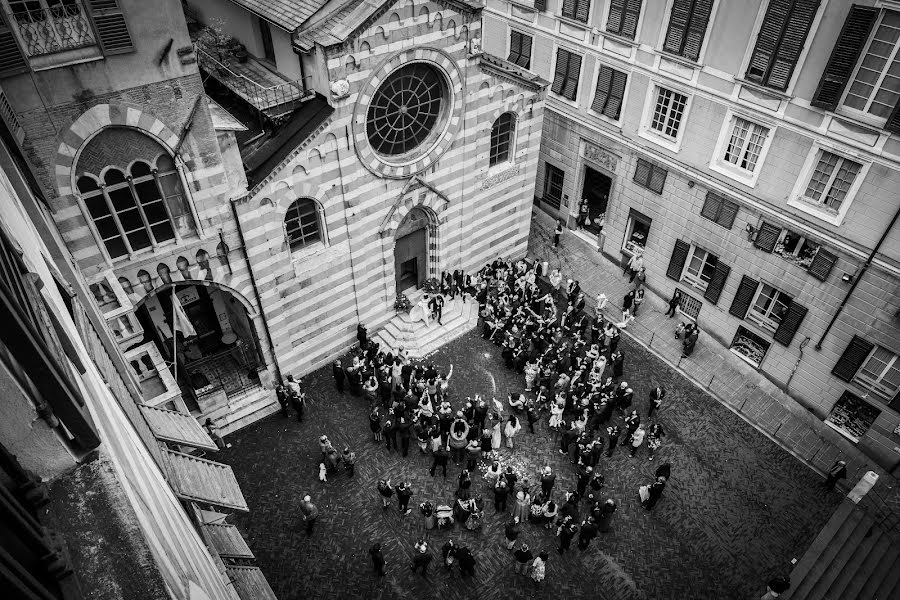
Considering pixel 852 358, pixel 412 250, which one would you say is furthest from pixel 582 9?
pixel 852 358

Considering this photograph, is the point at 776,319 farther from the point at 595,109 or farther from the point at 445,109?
the point at 445,109

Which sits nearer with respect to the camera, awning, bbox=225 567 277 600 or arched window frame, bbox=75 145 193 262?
awning, bbox=225 567 277 600

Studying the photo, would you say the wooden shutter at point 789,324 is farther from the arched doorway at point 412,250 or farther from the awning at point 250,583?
the awning at point 250,583

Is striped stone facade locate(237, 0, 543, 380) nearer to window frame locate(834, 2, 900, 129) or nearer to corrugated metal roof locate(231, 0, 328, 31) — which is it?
corrugated metal roof locate(231, 0, 328, 31)

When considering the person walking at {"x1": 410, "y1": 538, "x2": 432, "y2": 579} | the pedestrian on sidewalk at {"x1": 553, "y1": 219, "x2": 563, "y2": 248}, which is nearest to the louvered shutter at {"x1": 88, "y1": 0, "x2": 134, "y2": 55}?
the person walking at {"x1": 410, "y1": 538, "x2": 432, "y2": 579}

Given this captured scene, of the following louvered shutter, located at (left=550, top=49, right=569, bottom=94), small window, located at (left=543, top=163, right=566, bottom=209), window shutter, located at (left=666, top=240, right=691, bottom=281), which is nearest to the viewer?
window shutter, located at (left=666, top=240, right=691, bottom=281)

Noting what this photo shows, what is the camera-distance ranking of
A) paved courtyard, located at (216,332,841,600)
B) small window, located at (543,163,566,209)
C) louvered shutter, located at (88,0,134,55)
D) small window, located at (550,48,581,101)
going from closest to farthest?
louvered shutter, located at (88,0,134,55), paved courtyard, located at (216,332,841,600), small window, located at (550,48,581,101), small window, located at (543,163,566,209)
